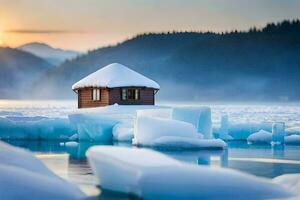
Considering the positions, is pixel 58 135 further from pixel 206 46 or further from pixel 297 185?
pixel 206 46

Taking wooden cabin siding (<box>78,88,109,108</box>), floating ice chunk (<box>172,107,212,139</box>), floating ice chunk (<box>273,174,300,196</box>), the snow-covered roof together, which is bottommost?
floating ice chunk (<box>273,174,300,196</box>)

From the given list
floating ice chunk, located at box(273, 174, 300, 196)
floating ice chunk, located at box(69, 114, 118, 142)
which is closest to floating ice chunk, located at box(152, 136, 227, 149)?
floating ice chunk, located at box(69, 114, 118, 142)

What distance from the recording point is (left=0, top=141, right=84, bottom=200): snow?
39.9ft

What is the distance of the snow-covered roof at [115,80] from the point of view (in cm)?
4420

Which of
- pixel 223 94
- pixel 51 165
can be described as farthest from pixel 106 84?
pixel 223 94

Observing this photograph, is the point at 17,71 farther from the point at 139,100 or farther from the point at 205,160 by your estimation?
the point at 205,160

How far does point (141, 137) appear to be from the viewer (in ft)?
93.6

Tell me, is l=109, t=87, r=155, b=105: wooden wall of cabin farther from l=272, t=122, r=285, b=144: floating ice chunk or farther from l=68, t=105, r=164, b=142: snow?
l=272, t=122, r=285, b=144: floating ice chunk

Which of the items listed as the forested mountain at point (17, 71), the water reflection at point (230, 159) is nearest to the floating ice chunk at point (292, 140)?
the water reflection at point (230, 159)

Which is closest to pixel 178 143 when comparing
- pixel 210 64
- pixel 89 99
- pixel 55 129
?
pixel 55 129

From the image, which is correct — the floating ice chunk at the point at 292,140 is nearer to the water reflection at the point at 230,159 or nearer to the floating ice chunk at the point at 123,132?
the water reflection at the point at 230,159

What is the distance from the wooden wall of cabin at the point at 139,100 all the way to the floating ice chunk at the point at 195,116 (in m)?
14.6

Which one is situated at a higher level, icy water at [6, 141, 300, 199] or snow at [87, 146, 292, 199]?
snow at [87, 146, 292, 199]

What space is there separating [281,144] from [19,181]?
2230 cm
